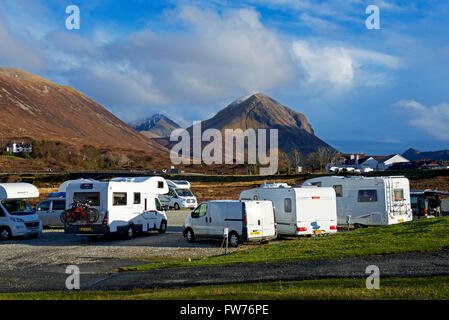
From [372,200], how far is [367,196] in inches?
12.3

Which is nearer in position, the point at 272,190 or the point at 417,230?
the point at 417,230

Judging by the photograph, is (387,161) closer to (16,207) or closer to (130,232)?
(130,232)

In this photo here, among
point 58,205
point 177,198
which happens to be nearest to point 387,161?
point 177,198

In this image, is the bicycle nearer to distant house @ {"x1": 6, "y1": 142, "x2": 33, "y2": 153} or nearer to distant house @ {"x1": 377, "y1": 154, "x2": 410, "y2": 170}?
distant house @ {"x1": 377, "y1": 154, "x2": 410, "y2": 170}

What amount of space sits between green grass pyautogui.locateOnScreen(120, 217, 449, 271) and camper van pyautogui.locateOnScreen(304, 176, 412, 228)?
10.8 feet

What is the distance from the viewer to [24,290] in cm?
1184

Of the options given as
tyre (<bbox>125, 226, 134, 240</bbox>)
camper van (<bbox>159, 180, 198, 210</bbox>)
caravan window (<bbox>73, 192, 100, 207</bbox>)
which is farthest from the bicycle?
camper van (<bbox>159, 180, 198, 210</bbox>)

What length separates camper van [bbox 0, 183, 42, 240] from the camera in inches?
915

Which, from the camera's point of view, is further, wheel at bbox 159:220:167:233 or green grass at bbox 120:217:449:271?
wheel at bbox 159:220:167:233

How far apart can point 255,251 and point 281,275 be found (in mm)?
5360

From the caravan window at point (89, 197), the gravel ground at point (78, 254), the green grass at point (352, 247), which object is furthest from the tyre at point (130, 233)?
the green grass at point (352, 247)

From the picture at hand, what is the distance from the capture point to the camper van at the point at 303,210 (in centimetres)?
2177
